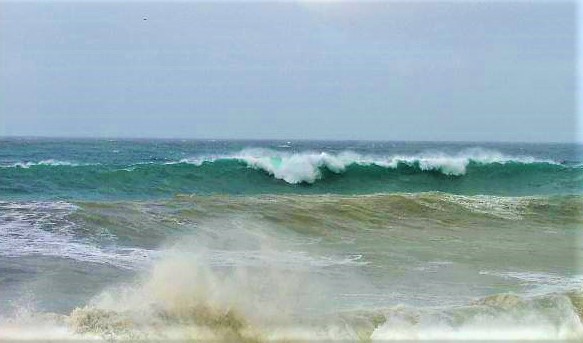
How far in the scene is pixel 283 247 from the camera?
9.13 feet

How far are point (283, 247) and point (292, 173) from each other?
2835 millimetres

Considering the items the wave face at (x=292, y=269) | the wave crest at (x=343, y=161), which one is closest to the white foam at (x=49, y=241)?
the wave face at (x=292, y=269)

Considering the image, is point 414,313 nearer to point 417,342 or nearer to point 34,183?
point 417,342

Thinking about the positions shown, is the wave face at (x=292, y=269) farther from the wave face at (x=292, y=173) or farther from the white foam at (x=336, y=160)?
the white foam at (x=336, y=160)

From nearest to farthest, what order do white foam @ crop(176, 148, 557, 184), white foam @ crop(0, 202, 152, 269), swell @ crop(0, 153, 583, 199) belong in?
white foam @ crop(0, 202, 152, 269), swell @ crop(0, 153, 583, 199), white foam @ crop(176, 148, 557, 184)

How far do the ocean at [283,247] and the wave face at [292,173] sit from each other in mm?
24

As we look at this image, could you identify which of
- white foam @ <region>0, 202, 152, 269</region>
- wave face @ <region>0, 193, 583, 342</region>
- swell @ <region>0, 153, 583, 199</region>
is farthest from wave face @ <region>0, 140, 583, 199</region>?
white foam @ <region>0, 202, 152, 269</region>

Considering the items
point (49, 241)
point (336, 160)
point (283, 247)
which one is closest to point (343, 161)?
point (336, 160)

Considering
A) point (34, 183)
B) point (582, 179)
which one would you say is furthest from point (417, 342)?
point (34, 183)

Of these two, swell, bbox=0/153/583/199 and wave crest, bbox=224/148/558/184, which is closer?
swell, bbox=0/153/583/199

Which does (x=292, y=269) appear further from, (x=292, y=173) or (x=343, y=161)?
(x=343, y=161)

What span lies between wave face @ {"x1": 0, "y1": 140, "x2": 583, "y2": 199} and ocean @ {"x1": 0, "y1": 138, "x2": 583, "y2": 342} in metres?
0.02

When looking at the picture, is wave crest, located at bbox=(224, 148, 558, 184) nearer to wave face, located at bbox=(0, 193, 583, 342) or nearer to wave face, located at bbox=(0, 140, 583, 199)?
wave face, located at bbox=(0, 140, 583, 199)

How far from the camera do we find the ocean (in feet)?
4.56
